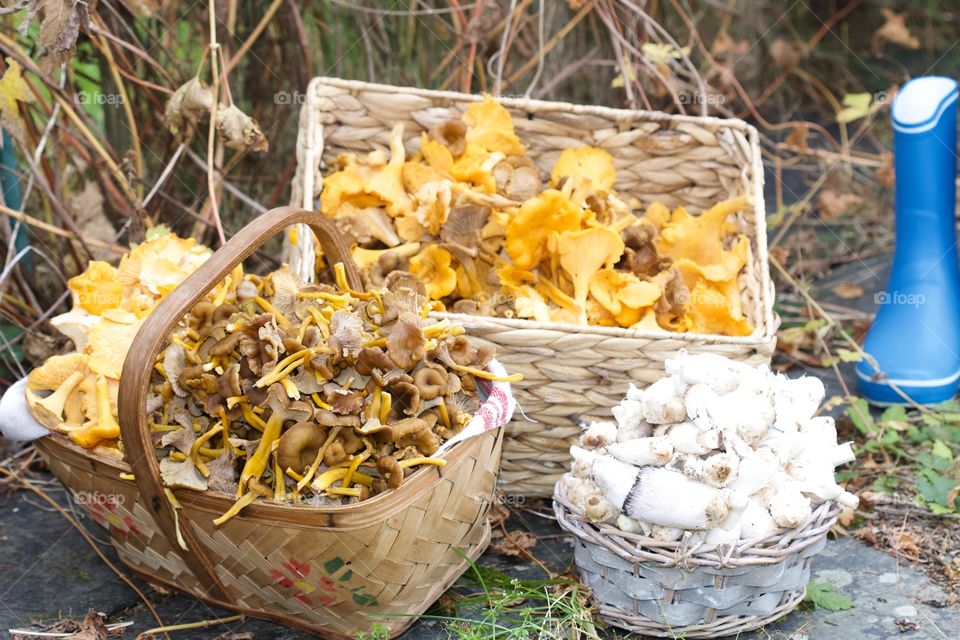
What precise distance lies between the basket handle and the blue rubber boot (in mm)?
1610

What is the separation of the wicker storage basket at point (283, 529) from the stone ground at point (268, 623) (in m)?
0.06

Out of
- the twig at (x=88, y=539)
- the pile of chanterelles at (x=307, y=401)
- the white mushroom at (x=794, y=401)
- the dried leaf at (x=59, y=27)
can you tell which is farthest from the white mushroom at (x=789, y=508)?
the dried leaf at (x=59, y=27)

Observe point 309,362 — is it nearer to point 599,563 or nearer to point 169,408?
point 169,408

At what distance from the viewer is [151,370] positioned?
1.42 metres

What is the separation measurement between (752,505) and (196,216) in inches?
64.9

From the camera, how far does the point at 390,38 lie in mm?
3045

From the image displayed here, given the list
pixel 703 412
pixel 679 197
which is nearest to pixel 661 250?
pixel 679 197

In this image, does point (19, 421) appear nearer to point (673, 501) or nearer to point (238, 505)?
point (238, 505)

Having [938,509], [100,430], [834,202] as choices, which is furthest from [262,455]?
[834,202]

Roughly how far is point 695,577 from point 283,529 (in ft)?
2.16

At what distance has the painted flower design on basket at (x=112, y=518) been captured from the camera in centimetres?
166

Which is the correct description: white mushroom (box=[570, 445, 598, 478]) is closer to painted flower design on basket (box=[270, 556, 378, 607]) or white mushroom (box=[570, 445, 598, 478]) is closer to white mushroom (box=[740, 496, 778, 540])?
white mushroom (box=[740, 496, 778, 540])

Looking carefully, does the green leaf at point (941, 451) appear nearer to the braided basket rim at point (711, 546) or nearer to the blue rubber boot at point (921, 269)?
the blue rubber boot at point (921, 269)

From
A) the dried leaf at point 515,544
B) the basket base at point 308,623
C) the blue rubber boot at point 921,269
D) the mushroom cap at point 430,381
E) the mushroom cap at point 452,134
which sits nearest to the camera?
the mushroom cap at point 430,381
